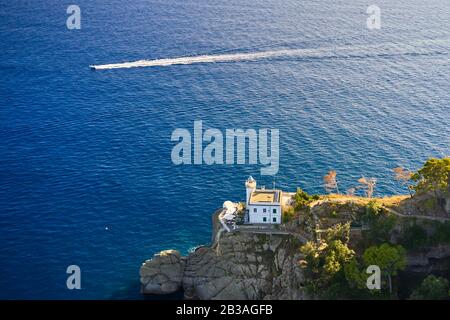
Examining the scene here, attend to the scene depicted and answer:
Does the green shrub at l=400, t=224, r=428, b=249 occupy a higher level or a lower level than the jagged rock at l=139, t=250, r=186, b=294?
higher

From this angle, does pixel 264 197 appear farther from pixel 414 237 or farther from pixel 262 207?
pixel 414 237

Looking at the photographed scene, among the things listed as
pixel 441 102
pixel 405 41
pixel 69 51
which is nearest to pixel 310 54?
pixel 405 41

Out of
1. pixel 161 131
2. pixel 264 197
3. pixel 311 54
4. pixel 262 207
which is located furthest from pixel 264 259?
pixel 311 54

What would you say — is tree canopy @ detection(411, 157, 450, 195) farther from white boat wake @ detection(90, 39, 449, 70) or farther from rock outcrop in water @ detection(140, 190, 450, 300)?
white boat wake @ detection(90, 39, 449, 70)

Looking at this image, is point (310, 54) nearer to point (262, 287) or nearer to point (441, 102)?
point (441, 102)

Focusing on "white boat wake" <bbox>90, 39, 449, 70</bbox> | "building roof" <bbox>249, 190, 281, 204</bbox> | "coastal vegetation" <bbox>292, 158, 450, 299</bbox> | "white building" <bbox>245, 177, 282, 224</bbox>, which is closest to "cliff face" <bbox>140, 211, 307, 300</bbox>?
"white building" <bbox>245, 177, 282, 224</bbox>

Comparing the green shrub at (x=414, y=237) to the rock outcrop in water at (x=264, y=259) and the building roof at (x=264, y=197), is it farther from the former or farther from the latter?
the building roof at (x=264, y=197)
